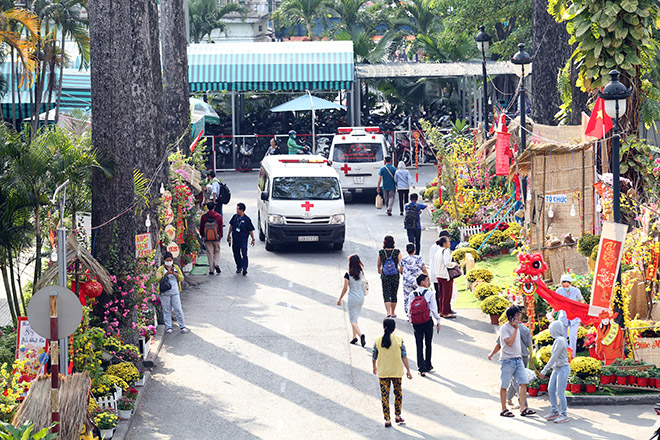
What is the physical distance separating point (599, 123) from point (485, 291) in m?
3.68

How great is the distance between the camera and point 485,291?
1775 centimetres

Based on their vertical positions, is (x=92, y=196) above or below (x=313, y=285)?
above

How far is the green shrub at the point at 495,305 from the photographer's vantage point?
16.8 meters

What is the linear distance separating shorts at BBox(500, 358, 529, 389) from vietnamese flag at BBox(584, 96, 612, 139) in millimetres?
5388

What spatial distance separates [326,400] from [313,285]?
7.01 metres

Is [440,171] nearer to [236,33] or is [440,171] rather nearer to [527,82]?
[527,82]

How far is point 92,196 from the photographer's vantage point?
46.7ft

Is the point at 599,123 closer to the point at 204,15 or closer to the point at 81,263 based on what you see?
the point at 81,263

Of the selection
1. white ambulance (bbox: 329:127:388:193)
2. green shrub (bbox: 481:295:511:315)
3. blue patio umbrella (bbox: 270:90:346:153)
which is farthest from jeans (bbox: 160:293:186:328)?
blue patio umbrella (bbox: 270:90:346:153)

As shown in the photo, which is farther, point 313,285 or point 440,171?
point 440,171

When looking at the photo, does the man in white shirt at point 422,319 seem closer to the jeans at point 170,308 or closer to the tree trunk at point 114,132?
the tree trunk at point 114,132

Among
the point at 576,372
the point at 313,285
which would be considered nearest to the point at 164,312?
the point at 313,285

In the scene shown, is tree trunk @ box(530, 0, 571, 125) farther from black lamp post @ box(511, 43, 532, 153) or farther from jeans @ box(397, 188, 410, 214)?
jeans @ box(397, 188, 410, 214)

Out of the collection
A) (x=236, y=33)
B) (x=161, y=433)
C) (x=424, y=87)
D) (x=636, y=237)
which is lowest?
(x=161, y=433)
